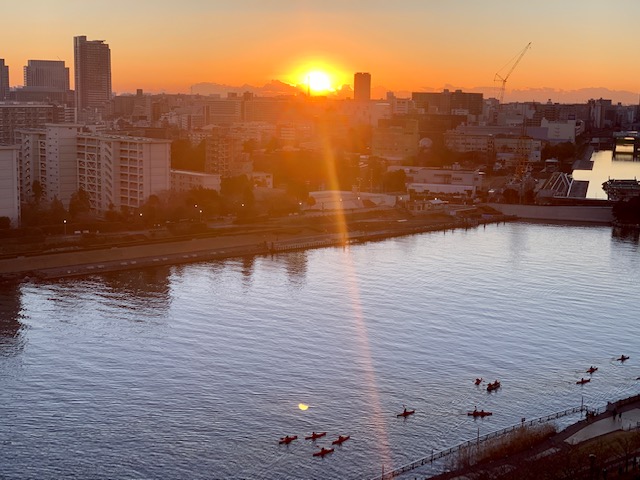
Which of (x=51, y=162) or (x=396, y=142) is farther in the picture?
(x=396, y=142)

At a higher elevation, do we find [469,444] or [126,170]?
→ [126,170]

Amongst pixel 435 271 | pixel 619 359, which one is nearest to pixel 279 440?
pixel 619 359

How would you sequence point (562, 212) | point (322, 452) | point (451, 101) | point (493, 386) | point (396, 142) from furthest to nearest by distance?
1. point (451, 101)
2. point (396, 142)
3. point (562, 212)
4. point (493, 386)
5. point (322, 452)

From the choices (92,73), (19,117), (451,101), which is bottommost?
(19,117)

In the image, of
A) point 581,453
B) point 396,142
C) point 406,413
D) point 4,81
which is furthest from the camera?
point 4,81

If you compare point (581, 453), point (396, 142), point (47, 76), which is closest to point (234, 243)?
point (581, 453)

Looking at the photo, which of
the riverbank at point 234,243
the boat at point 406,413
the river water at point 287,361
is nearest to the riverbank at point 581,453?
the river water at point 287,361

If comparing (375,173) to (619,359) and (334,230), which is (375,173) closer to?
(334,230)

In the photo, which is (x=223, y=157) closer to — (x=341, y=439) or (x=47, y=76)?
(x=341, y=439)
